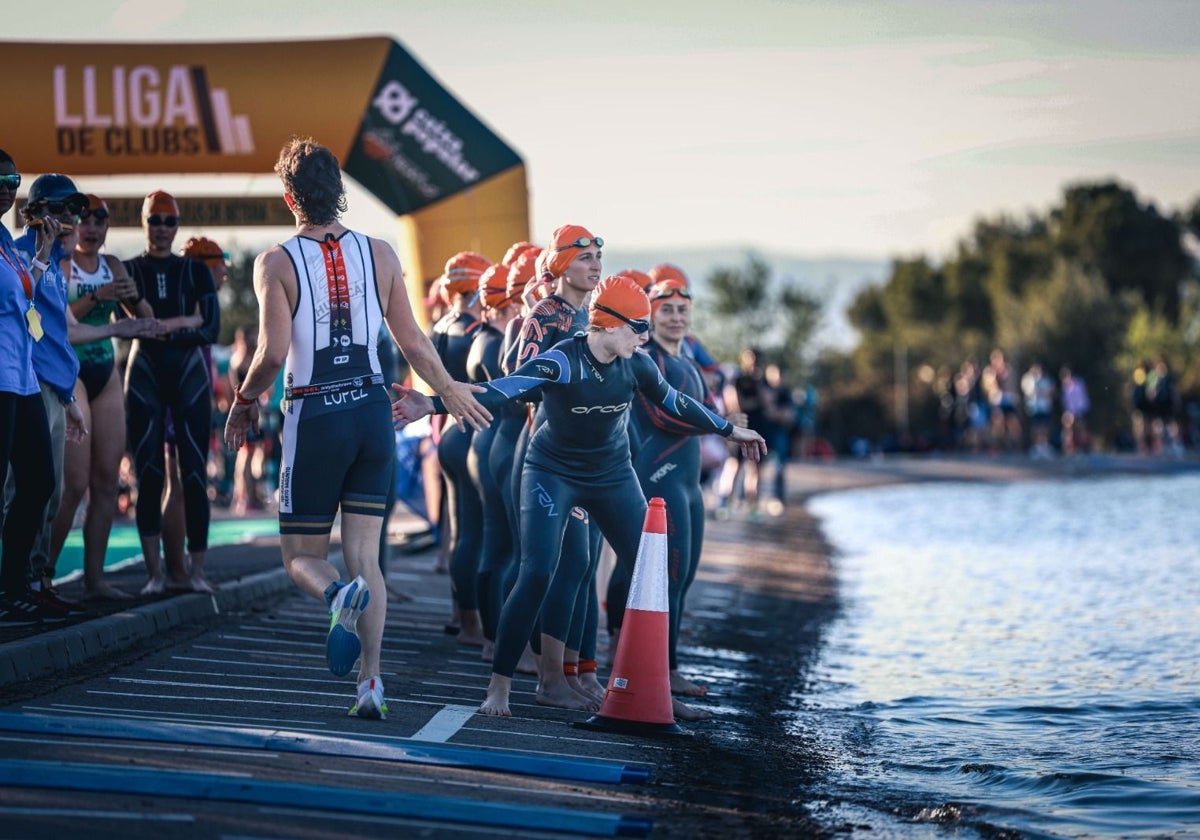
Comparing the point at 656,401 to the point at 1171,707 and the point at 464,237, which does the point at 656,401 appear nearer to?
the point at 1171,707

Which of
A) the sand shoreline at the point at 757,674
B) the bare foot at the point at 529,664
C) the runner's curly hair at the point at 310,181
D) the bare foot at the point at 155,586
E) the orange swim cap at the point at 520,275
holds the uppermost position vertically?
the runner's curly hair at the point at 310,181

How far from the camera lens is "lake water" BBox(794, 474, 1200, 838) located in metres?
6.74

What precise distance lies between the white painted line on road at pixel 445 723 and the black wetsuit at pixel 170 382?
3.12 metres

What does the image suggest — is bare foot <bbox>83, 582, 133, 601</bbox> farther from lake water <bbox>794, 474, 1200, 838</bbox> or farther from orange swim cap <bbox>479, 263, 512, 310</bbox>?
lake water <bbox>794, 474, 1200, 838</bbox>

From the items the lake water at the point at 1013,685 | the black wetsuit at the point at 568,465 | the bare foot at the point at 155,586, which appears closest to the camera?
the lake water at the point at 1013,685

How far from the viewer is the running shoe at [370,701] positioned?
22.9 ft

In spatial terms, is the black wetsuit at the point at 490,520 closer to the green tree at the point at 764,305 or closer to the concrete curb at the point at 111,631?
the concrete curb at the point at 111,631

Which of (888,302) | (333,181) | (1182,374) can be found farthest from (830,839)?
(888,302)

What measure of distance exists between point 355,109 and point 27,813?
11325 millimetres

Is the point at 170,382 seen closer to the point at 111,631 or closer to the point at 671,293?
the point at 111,631

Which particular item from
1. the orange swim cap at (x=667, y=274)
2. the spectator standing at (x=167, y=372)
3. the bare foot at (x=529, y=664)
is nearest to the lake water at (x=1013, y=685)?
the bare foot at (x=529, y=664)

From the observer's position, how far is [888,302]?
378 ft

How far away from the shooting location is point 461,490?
32.2 ft

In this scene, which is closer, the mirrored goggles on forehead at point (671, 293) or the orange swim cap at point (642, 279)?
the mirrored goggles on forehead at point (671, 293)
